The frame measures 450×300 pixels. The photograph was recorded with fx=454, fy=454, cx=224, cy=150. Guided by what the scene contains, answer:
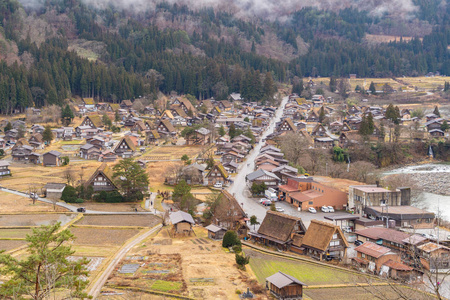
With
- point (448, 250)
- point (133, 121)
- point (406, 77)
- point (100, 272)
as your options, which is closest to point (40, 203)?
point (100, 272)

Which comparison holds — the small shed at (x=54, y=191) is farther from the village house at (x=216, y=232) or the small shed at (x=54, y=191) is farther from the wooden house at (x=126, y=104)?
the wooden house at (x=126, y=104)

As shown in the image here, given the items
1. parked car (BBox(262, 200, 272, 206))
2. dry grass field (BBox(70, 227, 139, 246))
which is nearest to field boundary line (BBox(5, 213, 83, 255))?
dry grass field (BBox(70, 227, 139, 246))

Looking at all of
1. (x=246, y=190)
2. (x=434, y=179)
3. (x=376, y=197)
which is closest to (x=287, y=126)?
(x=434, y=179)

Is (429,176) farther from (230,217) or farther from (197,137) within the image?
(197,137)

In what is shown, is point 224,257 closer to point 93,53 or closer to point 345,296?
point 345,296

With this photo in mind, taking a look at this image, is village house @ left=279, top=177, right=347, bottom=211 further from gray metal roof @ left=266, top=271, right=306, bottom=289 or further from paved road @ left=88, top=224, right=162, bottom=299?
gray metal roof @ left=266, top=271, right=306, bottom=289
